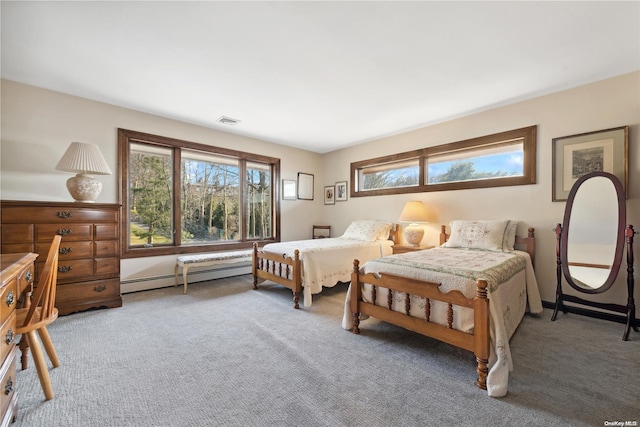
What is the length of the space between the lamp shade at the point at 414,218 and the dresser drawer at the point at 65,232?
3.93m

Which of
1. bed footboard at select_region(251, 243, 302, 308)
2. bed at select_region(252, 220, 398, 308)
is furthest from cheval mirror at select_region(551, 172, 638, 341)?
bed footboard at select_region(251, 243, 302, 308)

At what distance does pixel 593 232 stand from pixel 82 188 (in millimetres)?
5417

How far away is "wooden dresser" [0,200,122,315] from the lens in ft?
8.02

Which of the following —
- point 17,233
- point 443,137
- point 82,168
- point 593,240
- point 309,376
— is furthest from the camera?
point 443,137

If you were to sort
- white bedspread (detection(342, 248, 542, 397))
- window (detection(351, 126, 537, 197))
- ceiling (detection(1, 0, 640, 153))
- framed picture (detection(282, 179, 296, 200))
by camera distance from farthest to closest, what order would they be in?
1. framed picture (detection(282, 179, 296, 200))
2. window (detection(351, 126, 537, 197))
3. ceiling (detection(1, 0, 640, 153))
4. white bedspread (detection(342, 248, 542, 397))

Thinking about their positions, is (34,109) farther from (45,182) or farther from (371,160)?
(371,160)

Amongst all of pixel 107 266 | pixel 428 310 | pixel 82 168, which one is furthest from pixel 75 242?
pixel 428 310

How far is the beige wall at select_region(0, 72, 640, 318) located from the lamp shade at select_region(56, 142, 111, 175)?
0.49 metres

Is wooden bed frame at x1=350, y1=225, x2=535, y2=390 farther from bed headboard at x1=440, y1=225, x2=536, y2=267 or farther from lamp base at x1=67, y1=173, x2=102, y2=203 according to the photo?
lamp base at x1=67, y1=173, x2=102, y2=203

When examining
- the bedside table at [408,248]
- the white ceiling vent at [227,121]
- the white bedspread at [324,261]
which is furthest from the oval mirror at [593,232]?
the white ceiling vent at [227,121]

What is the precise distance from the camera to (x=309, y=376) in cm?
171

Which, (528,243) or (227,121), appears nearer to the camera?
(528,243)

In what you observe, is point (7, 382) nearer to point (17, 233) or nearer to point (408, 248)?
point (17, 233)

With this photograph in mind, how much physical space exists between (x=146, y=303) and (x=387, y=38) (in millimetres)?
3787
